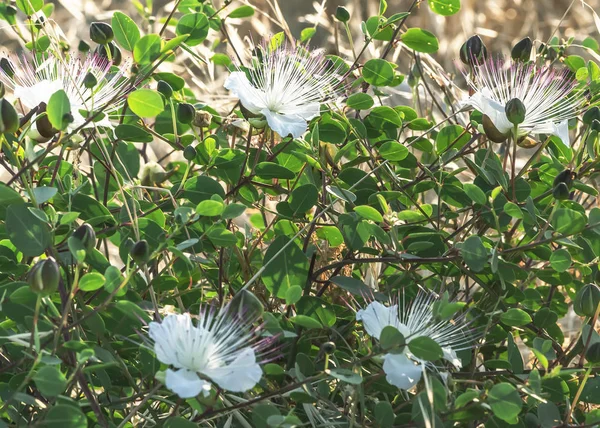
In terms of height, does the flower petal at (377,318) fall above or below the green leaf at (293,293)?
below

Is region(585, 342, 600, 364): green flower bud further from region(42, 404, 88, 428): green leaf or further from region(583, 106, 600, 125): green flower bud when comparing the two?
region(42, 404, 88, 428): green leaf

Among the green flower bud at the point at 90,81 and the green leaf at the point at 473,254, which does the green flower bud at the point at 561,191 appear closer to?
the green leaf at the point at 473,254

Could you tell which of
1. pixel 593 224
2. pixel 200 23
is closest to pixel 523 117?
pixel 593 224

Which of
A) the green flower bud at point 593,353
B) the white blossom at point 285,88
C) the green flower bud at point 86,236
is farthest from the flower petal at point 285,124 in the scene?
the green flower bud at point 593,353

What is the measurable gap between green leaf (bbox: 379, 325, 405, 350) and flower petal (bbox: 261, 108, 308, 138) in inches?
9.0

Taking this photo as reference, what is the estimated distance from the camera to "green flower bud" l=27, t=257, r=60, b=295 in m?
0.62

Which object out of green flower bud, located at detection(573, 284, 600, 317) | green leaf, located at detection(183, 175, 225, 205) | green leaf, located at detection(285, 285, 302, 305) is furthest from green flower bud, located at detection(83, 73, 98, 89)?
green flower bud, located at detection(573, 284, 600, 317)

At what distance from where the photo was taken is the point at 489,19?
308 centimetres

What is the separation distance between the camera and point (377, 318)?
2.41 ft

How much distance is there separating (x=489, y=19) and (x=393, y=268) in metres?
2.29

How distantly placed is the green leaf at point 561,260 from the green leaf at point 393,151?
182 mm

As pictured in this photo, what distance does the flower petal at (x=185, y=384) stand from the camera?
595mm

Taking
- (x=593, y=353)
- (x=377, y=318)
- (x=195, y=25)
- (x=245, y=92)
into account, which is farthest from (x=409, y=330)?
(x=195, y=25)

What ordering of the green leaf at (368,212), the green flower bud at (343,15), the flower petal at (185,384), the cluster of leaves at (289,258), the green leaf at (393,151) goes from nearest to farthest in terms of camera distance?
the flower petal at (185,384) < the cluster of leaves at (289,258) < the green leaf at (368,212) < the green leaf at (393,151) < the green flower bud at (343,15)
